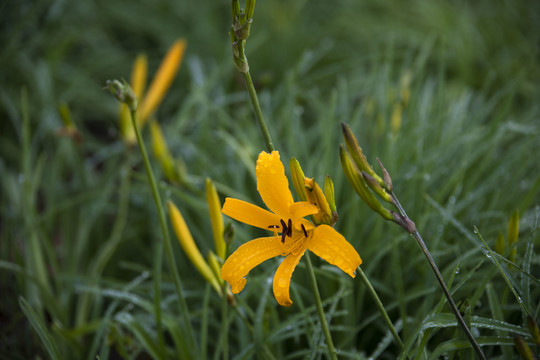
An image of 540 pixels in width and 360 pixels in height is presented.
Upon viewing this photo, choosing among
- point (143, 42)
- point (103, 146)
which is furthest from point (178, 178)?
point (143, 42)

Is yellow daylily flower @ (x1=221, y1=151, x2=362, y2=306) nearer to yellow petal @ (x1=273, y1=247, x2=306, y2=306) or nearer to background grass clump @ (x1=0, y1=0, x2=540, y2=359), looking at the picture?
yellow petal @ (x1=273, y1=247, x2=306, y2=306)

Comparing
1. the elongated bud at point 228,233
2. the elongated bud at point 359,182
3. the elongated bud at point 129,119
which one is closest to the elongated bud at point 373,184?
the elongated bud at point 359,182

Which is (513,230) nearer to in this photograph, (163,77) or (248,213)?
(248,213)

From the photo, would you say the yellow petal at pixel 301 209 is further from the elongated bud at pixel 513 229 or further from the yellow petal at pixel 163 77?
the yellow petal at pixel 163 77

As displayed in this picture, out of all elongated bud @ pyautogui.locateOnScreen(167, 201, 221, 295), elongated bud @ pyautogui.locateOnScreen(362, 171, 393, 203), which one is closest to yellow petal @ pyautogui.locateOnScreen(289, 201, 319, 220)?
elongated bud @ pyautogui.locateOnScreen(362, 171, 393, 203)

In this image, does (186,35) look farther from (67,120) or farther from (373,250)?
(373,250)

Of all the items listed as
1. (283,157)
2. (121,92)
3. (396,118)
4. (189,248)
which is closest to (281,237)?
(189,248)
